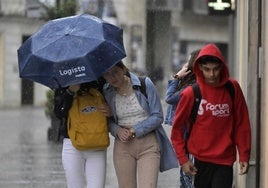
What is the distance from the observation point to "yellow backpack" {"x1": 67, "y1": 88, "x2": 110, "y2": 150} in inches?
208

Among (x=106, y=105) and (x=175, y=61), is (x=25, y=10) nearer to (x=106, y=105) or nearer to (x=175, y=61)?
(x=175, y=61)

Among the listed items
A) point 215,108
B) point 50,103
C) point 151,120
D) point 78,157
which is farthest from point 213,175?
point 50,103

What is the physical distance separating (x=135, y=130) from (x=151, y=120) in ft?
0.49

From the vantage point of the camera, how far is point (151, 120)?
5219 mm

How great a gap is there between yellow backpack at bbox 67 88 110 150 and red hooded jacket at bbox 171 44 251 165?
81cm

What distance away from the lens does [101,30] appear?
5.18 metres

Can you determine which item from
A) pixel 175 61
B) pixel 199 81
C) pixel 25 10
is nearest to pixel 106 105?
pixel 199 81

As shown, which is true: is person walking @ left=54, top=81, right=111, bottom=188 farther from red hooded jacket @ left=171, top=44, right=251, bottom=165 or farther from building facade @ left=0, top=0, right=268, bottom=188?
building facade @ left=0, top=0, right=268, bottom=188

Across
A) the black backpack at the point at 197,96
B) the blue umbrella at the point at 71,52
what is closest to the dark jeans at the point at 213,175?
the black backpack at the point at 197,96

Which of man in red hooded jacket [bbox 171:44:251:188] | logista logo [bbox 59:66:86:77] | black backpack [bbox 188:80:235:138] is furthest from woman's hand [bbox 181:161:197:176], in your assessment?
logista logo [bbox 59:66:86:77]

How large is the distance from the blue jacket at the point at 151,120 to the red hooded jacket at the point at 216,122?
1.68 ft

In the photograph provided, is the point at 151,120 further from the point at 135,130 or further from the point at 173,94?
the point at 173,94

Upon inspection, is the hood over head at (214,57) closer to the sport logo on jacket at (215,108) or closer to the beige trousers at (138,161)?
the sport logo on jacket at (215,108)

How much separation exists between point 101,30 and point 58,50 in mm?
369
